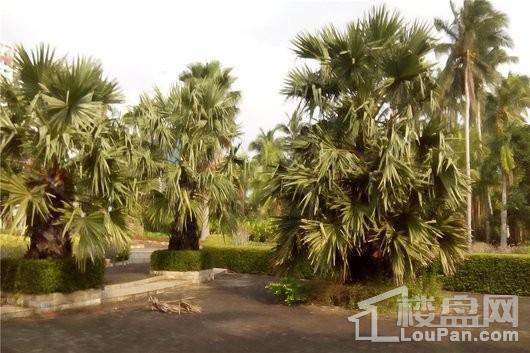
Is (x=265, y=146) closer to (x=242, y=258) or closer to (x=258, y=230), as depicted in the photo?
(x=258, y=230)

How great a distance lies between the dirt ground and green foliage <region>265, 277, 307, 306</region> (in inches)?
9.2

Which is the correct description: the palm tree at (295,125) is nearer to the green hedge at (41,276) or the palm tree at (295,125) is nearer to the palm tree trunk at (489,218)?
the green hedge at (41,276)

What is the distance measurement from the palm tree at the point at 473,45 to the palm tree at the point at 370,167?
21.1 meters

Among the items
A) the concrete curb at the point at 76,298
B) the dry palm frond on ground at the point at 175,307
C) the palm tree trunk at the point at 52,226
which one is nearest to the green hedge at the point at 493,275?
the dry palm frond on ground at the point at 175,307

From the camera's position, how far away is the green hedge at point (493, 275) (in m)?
12.3

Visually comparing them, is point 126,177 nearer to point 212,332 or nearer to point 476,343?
point 212,332

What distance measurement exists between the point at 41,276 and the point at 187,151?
5707mm

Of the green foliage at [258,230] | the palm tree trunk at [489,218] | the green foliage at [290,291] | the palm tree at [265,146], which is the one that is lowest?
the green foliage at [290,291]

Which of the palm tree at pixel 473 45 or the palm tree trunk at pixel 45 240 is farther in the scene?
the palm tree at pixel 473 45

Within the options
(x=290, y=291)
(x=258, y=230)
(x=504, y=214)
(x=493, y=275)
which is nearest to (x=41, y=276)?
(x=290, y=291)

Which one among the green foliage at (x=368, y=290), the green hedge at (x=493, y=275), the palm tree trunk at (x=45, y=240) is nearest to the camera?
the palm tree trunk at (x=45, y=240)

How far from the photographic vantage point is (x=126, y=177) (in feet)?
30.4

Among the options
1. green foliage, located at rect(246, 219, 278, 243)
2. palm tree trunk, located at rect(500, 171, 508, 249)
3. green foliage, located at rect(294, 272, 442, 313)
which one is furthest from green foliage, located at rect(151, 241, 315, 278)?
palm tree trunk, located at rect(500, 171, 508, 249)

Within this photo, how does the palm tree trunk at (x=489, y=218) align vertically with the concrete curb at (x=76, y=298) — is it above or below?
above
